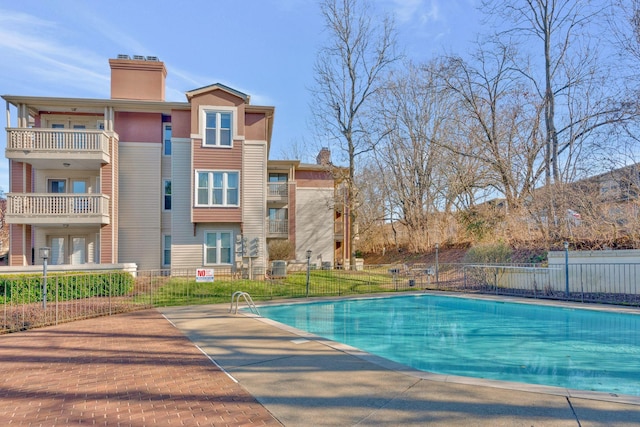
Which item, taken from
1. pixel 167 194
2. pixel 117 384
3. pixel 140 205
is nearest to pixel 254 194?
pixel 167 194

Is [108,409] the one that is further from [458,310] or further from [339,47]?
[339,47]

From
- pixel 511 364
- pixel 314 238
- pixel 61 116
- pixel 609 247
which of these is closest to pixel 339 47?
pixel 314 238

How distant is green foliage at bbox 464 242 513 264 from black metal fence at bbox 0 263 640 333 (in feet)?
3.17

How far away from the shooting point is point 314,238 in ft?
101

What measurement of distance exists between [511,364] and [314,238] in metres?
23.8

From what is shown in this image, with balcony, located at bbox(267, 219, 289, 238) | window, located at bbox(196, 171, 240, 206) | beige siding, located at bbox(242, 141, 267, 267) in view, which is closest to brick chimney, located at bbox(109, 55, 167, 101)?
window, located at bbox(196, 171, 240, 206)

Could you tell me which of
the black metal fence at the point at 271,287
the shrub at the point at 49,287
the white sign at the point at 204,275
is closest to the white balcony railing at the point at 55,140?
the black metal fence at the point at 271,287

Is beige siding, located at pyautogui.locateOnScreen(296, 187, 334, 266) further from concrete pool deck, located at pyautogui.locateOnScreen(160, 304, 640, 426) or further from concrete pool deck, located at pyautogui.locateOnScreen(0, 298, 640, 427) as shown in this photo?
concrete pool deck, located at pyautogui.locateOnScreen(160, 304, 640, 426)

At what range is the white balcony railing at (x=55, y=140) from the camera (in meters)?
18.6

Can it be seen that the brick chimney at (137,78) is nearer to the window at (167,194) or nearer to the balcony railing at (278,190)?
the window at (167,194)

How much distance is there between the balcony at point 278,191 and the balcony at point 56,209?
1135cm

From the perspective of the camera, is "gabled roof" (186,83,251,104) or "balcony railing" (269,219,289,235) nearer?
"gabled roof" (186,83,251,104)

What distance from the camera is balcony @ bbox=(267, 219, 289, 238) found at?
28.7 meters

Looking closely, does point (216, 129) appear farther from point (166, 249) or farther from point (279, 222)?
point (279, 222)
